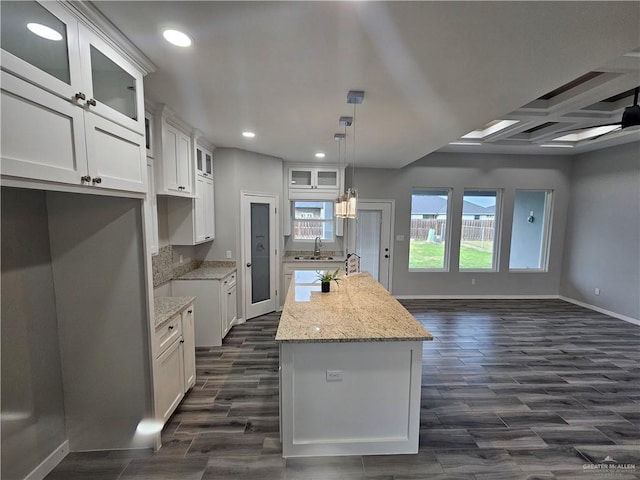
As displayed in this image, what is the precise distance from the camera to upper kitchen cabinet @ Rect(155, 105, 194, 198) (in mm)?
2613

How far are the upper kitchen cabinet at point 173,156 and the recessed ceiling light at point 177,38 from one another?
1127 millimetres

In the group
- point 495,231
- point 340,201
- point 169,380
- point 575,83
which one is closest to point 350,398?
point 169,380

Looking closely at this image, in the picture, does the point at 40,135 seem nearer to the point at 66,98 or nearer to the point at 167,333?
the point at 66,98

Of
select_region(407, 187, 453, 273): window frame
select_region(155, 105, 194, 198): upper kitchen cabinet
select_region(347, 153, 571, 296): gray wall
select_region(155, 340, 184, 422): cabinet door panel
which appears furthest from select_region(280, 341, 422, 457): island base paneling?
select_region(407, 187, 453, 273): window frame

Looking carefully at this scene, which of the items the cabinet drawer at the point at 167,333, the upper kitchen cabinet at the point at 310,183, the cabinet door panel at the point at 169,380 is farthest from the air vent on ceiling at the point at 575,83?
the cabinet door panel at the point at 169,380

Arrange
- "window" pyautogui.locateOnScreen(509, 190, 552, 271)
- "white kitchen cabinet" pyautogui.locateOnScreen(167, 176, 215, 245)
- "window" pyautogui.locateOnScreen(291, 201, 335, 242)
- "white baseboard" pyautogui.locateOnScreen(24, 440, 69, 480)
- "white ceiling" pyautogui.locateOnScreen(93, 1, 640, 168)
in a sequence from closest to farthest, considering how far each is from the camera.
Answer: "white ceiling" pyautogui.locateOnScreen(93, 1, 640, 168), "white baseboard" pyautogui.locateOnScreen(24, 440, 69, 480), "white kitchen cabinet" pyautogui.locateOnScreen(167, 176, 215, 245), "window" pyautogui.locateOnScreen(291, 201, 335, 242), "window" pyautogui.locateOnScreen(509, 190, 552, 271)

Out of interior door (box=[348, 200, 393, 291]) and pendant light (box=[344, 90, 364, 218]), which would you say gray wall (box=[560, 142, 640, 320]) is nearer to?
interior door (box=[348, 200, 393, 291])

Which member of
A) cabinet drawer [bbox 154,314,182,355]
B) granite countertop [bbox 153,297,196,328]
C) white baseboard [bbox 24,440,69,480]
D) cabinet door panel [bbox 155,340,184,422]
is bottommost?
white baseboard [bbox 24,440,69,480]

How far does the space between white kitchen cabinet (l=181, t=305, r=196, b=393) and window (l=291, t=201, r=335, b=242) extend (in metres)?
3.06

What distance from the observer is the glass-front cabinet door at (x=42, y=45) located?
1.08 meters

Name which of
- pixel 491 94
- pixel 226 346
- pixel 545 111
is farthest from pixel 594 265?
pixel 226 346

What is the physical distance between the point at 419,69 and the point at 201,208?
9.38 feet

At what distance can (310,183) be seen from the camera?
5.12 m

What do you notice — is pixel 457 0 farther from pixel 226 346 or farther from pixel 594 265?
pixel 594 265
